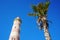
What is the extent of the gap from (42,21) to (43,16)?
41.1 inches

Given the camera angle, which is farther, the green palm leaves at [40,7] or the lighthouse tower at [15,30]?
the lighthouse tower at [15,30]

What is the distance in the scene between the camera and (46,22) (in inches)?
870

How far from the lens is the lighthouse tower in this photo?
35509mm

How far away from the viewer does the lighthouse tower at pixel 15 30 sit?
35.5 metres

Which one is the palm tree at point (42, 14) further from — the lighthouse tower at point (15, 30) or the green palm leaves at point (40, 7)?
the lighthouse tower at point (15, 30)

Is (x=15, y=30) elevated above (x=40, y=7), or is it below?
above

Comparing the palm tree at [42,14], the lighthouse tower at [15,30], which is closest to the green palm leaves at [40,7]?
the palm tree at [42,14]

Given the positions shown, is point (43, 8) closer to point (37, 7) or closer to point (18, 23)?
point (37, 7)

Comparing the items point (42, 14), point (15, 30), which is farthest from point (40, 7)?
point (15, 30)

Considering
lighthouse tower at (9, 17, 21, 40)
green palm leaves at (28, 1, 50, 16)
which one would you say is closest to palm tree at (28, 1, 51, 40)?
green palm leaves at (28, 1, 50, 16)

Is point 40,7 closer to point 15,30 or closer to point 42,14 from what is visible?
point 42,14

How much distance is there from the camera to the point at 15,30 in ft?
123

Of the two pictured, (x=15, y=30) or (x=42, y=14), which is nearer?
(x=42, y=14)

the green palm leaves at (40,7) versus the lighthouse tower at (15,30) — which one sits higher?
the lighthouse tower at (15,30)
